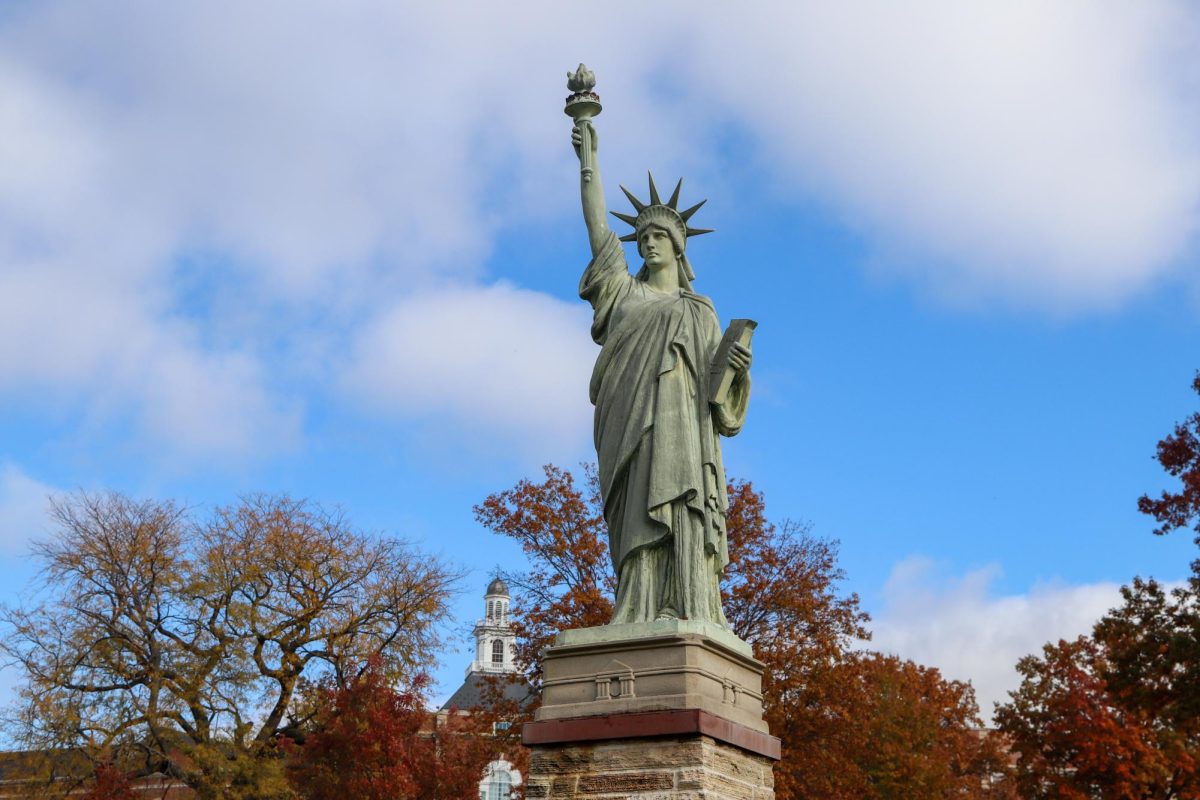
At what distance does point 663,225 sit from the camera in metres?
9.14

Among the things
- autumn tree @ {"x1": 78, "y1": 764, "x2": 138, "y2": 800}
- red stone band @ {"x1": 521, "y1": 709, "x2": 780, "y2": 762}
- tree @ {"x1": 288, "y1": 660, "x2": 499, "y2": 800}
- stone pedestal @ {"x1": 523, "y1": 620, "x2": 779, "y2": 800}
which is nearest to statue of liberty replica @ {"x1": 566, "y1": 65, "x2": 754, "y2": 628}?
stone pedestal @ {"x1": 523, "y1": 620, "x2": 779, "y2": 800}

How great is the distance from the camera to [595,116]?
9.29 m

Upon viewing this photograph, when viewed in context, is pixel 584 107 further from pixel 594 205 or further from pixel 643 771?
pixel 643 771

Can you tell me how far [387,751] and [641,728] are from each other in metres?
15.6

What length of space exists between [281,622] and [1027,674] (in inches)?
708

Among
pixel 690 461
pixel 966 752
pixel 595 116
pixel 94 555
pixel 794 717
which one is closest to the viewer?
pixel 690 461

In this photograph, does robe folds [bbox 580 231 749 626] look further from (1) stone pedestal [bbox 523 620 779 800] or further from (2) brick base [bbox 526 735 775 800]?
(2) brick base [bbox 526 735 775 800]

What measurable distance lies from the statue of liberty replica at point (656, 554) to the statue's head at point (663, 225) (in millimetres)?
11

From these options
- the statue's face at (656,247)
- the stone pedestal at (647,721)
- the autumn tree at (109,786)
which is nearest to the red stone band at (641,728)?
the stone pedestal at (647,721)

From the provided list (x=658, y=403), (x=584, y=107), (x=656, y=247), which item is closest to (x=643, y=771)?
(x=658, y=403)

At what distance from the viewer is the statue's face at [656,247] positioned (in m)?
9.12

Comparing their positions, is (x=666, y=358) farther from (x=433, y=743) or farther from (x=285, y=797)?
(x=285, y=797)

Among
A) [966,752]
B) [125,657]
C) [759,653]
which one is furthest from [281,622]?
[966,752]

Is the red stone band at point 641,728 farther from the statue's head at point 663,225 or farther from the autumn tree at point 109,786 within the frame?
the autumn tree at point 109,786
